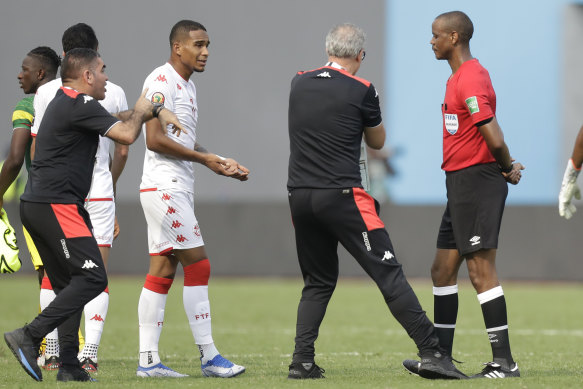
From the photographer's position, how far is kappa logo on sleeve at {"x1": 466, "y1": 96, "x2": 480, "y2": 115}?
22.0 ft

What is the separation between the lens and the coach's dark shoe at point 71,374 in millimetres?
6617

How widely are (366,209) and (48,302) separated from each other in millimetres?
2825

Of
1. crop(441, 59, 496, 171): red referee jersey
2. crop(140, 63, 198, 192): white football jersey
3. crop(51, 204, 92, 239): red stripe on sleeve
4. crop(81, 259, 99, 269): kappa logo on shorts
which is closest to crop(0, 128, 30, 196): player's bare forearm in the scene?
crop(140, 63, 198, 192): white football jersey

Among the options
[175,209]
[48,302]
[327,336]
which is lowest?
[327,336]

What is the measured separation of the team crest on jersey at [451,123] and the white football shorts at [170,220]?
77.7 inches

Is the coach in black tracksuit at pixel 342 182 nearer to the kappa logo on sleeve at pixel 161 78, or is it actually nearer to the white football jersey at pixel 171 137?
the white football jersey at pixel 171 137

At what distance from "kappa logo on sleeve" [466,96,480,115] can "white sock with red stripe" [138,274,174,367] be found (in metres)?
2.56

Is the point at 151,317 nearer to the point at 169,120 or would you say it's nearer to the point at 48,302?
the point at 48,302

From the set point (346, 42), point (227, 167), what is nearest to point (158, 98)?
point (227, 167)

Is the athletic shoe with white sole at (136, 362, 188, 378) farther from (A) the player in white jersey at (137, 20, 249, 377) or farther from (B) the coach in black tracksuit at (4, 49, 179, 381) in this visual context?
(B) the coach in black tracksuit at (4, 49, 179, 381)

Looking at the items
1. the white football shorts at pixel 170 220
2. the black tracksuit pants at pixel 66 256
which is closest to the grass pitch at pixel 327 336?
the black tracksuit pants at pixel 66 256

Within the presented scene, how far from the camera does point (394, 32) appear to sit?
28.4 m

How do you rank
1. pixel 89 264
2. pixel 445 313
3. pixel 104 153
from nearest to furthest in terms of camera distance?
pixel 89 264
pixel 445 313
pixel 104 153

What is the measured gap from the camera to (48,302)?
7.85 meters
